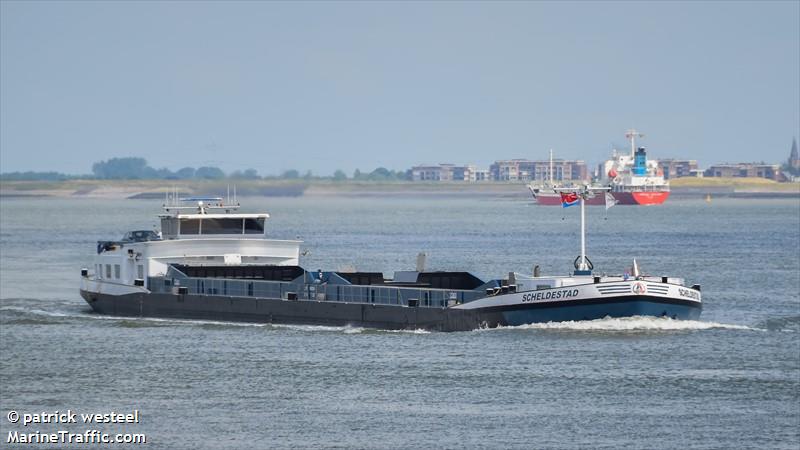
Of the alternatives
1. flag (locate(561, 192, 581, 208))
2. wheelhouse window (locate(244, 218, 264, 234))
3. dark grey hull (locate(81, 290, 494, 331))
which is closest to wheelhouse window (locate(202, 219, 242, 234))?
wheelhouse window (locate(244, 218, 264, 234))

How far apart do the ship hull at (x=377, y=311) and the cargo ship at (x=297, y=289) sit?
0.04 meters

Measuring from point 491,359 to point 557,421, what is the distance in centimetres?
927

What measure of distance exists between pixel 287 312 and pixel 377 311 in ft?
13.5

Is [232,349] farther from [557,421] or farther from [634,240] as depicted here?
[634,240]

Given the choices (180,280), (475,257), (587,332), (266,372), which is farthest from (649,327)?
(475,257)

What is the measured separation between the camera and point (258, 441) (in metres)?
34.8

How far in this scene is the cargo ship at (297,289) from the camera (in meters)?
49.9

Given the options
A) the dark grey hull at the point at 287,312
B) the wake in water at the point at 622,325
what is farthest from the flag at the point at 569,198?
the dark grey hull at the point at 287,312

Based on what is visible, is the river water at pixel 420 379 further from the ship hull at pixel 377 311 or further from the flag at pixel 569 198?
the flag at pixel 569 198

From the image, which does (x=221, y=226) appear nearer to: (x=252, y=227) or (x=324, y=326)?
(x=252, y=227)

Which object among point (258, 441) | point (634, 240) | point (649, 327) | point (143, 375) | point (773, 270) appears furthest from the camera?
point (634, 240)

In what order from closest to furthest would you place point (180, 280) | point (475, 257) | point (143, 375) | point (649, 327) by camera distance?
point (143, 375)
point (649, 327)
point (180, 280)
point (475, 257)

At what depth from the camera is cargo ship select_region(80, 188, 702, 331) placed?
1966 inches

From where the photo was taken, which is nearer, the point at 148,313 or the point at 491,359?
the point at 491,359
